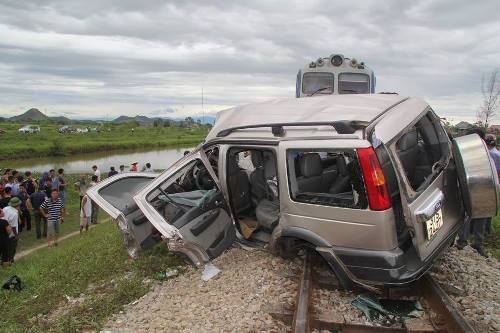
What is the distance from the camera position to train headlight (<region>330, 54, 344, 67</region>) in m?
11.7

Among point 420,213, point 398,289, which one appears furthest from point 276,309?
point 420,213

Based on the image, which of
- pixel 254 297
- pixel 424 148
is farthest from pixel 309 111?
pixel 254 297

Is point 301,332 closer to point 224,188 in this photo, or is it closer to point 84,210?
point 224,188

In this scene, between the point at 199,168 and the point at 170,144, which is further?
the point at 170,144

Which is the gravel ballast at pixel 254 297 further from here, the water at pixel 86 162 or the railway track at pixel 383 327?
the water at pixel 86 162

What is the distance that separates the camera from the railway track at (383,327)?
3.72 meters

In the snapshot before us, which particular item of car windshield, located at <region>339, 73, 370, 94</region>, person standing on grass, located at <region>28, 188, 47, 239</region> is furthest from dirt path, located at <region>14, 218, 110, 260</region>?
car windshield, located at <region>339, 73, 370, 94</region>

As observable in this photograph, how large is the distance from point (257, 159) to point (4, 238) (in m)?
6.26

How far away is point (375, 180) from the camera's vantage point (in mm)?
3918

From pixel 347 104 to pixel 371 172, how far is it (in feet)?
4.04

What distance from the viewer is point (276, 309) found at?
436 centimetres

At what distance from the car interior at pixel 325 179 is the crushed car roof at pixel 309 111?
38cm

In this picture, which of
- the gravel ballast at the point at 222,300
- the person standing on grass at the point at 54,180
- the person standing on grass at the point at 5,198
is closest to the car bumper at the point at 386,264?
the gravel ballast at the point at 222,300

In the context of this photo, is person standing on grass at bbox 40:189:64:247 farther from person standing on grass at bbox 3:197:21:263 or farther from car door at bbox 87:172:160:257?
car door at bbox 87:172:160:257
